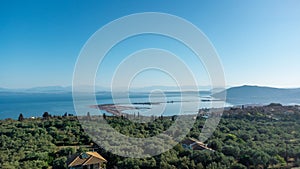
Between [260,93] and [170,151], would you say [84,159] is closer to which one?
[170,151]

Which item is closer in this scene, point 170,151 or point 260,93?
point 170,151

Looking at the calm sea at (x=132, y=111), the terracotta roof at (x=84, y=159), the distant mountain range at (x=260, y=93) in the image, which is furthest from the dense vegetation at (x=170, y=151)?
the distant mountain range at (x=260, y=93)

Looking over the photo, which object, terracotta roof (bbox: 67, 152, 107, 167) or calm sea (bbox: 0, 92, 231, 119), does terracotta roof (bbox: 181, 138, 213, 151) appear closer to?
calm sea (bbox: 0, 92, 231, 119)

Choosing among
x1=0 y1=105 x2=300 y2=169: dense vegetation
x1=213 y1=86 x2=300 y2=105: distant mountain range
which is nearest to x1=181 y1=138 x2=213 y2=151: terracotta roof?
x1=0 y1=105 x2=300 y2=169: dense vegetation

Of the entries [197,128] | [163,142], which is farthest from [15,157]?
[197,128]

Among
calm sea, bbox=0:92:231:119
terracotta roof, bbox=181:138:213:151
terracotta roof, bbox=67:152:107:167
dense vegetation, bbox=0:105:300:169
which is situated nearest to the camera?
dense vegetation, bbox=0:105:300:169

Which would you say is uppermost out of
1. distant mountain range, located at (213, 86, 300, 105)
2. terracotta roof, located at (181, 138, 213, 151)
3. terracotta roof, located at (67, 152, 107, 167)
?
distant mountain range, located at (213, 86, 300, 105)

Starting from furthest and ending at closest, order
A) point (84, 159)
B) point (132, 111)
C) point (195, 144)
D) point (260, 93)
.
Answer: point (260, 93) → point (132, 111) → point (195, 144) → point (84, 159)

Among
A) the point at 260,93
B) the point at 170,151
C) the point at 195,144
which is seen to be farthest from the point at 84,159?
the point at 260,93

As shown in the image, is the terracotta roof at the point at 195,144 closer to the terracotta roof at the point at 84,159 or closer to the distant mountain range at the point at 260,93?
the terracotta roof at the point at 84,159
